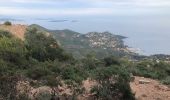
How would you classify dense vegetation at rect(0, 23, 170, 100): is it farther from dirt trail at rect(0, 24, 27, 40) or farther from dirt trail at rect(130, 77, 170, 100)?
dirt trail at rect(0, 24, 27, 40)

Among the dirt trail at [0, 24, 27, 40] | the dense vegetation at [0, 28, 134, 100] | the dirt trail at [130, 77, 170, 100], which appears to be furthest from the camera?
the dirt trail at [0, 24, 27, 40]

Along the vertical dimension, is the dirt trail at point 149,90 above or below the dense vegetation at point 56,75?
below

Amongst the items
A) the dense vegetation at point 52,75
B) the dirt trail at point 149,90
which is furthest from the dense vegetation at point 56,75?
A: the dirt trail at point 149,90

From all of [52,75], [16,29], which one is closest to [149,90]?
[52,75]

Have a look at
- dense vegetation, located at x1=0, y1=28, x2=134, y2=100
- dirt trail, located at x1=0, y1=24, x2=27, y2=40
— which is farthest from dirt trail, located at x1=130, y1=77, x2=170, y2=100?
dirt trail, located at x1=0, y1=24, x2=27, y2=40

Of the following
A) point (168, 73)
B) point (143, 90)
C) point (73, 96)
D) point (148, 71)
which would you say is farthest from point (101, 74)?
point (168, 73)

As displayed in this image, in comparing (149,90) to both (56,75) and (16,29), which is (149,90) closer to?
(56,75)

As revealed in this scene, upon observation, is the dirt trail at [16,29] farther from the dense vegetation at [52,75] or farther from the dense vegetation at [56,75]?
the dense vegetation at [52,75]

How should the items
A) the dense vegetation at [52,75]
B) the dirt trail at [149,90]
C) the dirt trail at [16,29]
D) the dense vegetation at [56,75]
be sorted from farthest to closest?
the dirt trail at [16,29] → the dirt trail at [149,90] → the dense vegetation at [56,75] → the dense vegetation at [52,75]

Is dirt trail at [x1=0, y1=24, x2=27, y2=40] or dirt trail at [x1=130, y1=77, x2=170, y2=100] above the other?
dirt trail at [x1=0, y1=24, x2=27, y2=40]

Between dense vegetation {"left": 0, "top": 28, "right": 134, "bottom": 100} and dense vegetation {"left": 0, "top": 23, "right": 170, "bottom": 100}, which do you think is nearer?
dense vegetation {"left": 0, "top": 28, "right": 134, "bottom": 100}
